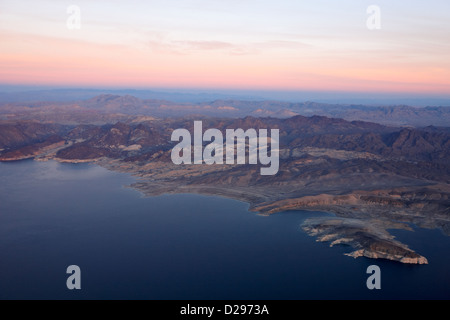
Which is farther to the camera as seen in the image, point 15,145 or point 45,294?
point 15,145

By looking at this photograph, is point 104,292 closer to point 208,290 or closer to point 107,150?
point 208,290

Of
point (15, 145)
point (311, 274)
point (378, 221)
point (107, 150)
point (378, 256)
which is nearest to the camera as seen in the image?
point (311, 274)

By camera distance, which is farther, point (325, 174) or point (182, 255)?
point (325, 174)

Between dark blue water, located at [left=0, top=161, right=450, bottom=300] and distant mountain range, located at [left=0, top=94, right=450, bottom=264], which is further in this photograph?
distant mountain range, located at [left=0, top=94, right=450, bottom=264]

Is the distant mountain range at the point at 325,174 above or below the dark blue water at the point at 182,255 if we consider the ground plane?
above

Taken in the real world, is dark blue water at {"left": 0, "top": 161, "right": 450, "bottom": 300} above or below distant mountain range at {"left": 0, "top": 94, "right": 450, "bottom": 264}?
below

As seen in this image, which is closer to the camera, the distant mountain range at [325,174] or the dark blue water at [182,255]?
the dark blue water at [182,255]

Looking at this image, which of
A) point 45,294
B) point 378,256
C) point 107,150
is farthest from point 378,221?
point 107,150

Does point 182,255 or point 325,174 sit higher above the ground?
point 325,174
